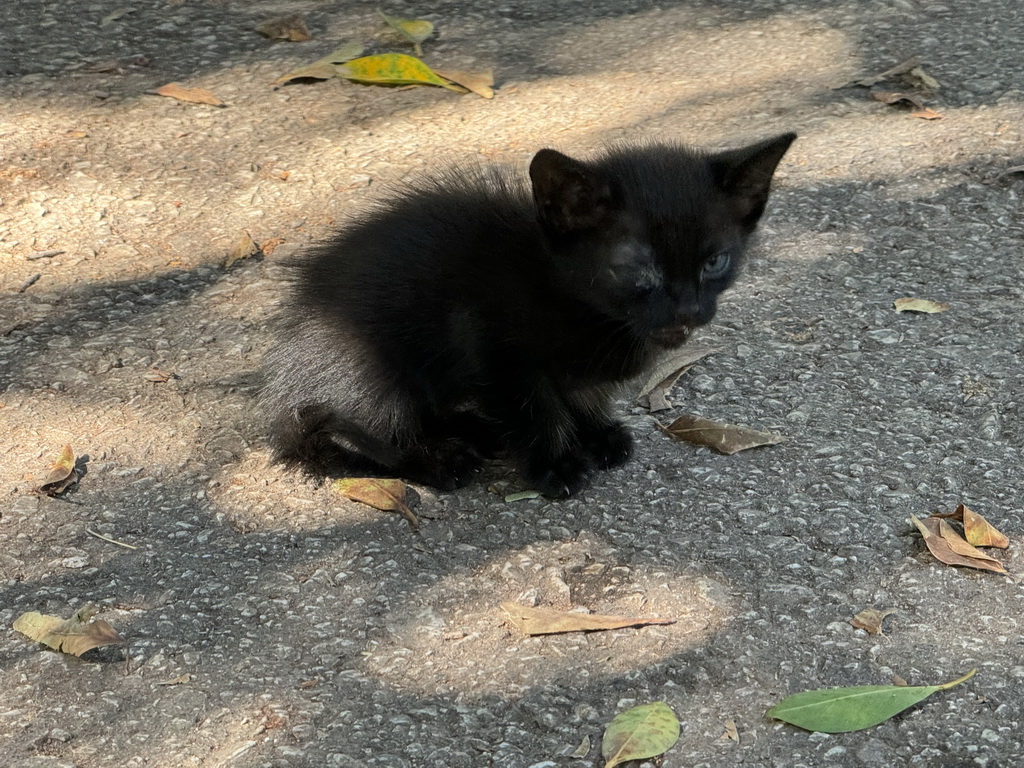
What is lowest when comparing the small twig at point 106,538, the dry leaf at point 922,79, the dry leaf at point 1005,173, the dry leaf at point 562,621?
the dry leaf at point 562,621

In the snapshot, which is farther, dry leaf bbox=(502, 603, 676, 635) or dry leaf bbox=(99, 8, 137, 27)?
dry leaf bbox=(99, 8, 137, 27)

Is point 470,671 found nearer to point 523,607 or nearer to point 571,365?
point 523,607

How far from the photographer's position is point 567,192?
2914 millimetres

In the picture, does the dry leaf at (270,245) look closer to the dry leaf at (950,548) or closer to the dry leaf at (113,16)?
the dry leaf at (113,16)

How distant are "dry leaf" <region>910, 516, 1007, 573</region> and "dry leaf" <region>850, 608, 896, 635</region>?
26 centimetres

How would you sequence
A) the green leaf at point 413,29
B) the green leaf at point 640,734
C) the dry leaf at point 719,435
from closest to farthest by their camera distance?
the green leaf at point 640,734
the dry leaf at point 719,435
the green leaf at point 413,29

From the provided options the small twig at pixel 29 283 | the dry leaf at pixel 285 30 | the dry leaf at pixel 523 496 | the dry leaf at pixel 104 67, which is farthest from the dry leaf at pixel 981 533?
the dry leaf at pixel 104 67

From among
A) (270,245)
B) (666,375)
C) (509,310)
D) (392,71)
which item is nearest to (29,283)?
(270,245)

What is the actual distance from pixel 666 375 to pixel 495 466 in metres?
0.70

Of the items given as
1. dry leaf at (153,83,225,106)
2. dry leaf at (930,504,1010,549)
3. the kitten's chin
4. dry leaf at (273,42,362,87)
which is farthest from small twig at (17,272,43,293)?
dry leaf at (930,504,1010,549)

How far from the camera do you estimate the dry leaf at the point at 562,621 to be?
277 cm

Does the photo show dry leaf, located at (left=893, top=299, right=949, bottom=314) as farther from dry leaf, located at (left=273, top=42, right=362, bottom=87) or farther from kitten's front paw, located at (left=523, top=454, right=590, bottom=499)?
dry leaf, located at (left=273, top=42, right=362, bottom=87)

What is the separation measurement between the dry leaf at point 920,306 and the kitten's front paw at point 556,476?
1475 mm

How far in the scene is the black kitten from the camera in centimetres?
295
